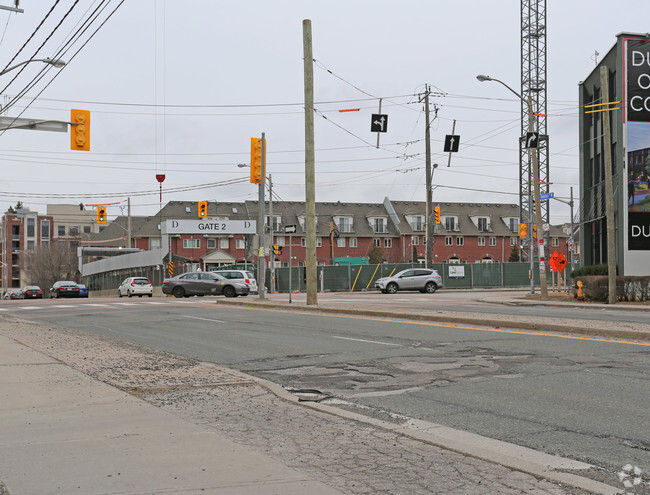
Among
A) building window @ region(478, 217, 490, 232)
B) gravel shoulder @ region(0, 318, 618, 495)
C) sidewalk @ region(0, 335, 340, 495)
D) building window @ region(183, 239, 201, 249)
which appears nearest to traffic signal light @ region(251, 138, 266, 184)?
gravel shoulder @ region(0, 318, 618, 495)

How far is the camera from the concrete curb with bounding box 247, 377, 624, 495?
16.3 feet

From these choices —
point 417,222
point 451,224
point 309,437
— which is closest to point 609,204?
point 309,437

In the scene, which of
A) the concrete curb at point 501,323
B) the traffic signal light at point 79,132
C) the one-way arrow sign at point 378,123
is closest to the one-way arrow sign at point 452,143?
the one-way arrow sign at point 378,123

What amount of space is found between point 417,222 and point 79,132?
219 ft

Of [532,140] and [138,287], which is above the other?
[532,140]

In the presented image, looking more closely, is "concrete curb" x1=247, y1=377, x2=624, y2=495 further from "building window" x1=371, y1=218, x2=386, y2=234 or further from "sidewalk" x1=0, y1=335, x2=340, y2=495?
"building window" x1=371, y1=218, x2=386, y2=234

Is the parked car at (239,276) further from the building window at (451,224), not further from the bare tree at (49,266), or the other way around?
the bare tree at (49,266)

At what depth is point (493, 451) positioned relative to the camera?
5766 mm

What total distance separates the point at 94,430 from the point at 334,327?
11001 millimetres

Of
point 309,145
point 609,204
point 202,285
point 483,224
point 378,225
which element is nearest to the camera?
point 309,145

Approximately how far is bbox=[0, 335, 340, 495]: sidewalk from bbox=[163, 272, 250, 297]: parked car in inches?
1242

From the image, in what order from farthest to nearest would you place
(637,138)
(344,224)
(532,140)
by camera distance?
1. (344,224)
2. (637,138)
3. (532,140)

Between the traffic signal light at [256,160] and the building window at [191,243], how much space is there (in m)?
49.8

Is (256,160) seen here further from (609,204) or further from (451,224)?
(451,224)
